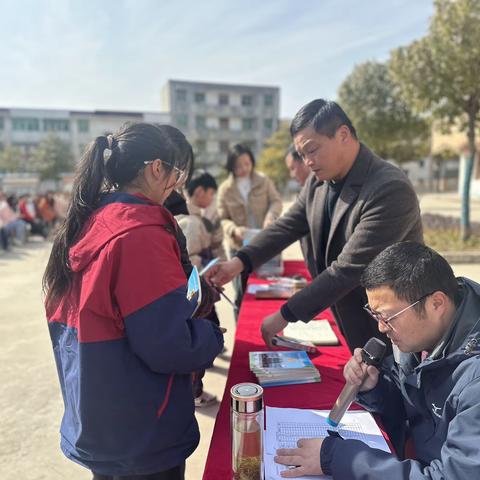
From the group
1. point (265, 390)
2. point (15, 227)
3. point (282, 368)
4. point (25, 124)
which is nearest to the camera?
point (265, 390)

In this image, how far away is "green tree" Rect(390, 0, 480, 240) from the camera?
6.79m

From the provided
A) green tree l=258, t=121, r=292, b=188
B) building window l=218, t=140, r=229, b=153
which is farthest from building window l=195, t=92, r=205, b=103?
green tree l=258, t=121, r=292, b=188

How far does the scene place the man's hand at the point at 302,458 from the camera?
3.53 ft

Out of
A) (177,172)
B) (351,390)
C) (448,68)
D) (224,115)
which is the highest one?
(224,115)

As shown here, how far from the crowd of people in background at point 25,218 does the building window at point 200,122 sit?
28.0 meters

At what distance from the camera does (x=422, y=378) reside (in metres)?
1.25

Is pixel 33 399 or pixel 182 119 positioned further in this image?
pixel 182 119

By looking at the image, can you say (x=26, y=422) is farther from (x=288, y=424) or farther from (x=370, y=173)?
(x=370, y=173)

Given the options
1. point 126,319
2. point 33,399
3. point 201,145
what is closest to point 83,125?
A: point 201,145

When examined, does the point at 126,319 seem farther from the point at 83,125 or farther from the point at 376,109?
the point at 83,125

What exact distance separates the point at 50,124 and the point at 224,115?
15.7m

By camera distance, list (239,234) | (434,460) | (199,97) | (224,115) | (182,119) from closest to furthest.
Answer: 1. (434,460)
2. (239,234)
3. (182,119)
4. (199,97)
5. (224,115)

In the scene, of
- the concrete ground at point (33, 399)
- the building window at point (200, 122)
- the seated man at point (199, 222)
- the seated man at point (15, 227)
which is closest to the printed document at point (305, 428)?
the concrete ground at point (33, 399)

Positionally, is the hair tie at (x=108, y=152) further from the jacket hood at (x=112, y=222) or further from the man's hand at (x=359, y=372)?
the man's hand at (x=359, y=372)
